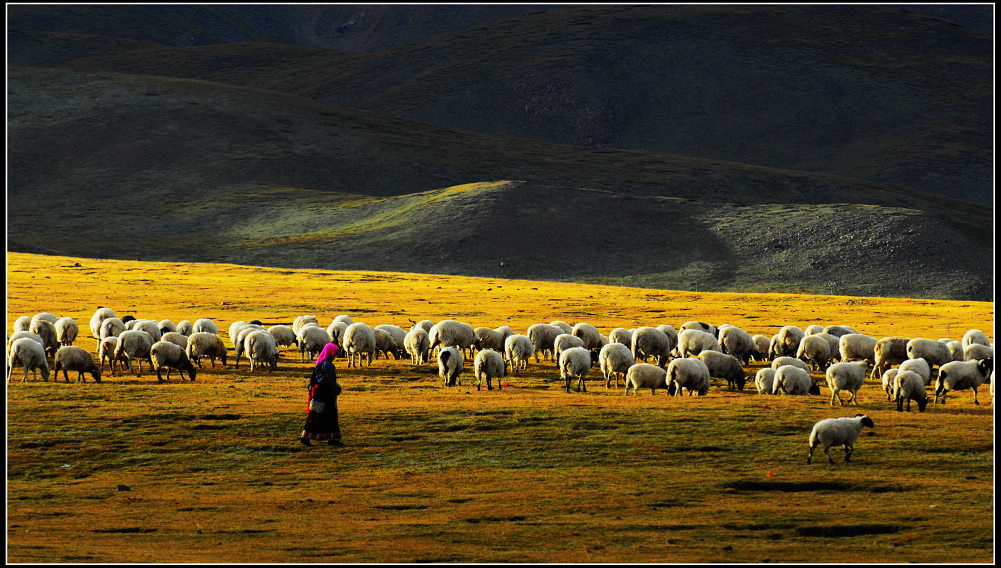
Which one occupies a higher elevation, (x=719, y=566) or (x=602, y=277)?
(x=602, y=277)

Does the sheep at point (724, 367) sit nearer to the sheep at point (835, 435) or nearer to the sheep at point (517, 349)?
the sheep at point (517, 349)

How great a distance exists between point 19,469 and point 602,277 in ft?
260

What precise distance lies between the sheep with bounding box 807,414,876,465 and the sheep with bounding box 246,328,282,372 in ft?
52.1

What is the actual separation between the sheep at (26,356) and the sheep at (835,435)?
1721 cm

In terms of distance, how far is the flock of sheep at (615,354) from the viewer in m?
23.8

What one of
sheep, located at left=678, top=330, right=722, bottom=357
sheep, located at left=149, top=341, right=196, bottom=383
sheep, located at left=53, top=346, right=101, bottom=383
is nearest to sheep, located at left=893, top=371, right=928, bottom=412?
sheep, located at left=678, top=330, right=722, bottom=357

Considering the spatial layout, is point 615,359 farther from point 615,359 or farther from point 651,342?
point 651,342

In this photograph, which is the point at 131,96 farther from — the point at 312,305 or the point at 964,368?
the point at 964,368

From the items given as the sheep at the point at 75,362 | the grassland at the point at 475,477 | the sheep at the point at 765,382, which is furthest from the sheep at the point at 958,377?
the sheep at the point at 75,362

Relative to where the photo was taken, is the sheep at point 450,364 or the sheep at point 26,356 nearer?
the sheep at point 26,356

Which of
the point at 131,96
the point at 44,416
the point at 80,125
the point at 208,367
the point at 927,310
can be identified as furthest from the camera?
the point at 131,96

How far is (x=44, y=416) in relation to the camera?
21.3 meters

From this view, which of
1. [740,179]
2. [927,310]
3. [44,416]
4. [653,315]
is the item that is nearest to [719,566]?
[44,416]

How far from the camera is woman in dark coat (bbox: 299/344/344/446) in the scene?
64.2 ft
